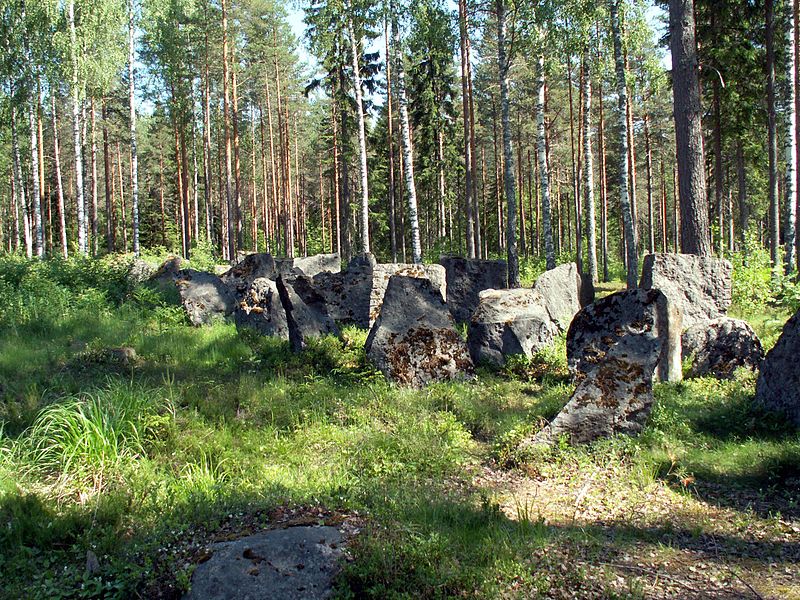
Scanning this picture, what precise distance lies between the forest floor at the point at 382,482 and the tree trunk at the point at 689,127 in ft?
16.8

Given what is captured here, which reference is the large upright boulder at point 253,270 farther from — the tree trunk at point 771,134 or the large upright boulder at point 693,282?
the tree trunk at point 771,134

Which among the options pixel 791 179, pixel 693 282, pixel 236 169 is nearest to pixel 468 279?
pixel 693 282

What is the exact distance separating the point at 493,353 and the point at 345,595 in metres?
6.41

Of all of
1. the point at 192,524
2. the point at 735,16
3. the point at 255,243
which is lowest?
the point at 192,524

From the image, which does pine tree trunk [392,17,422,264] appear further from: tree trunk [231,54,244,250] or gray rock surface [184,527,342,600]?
gray rock surface [184,527,342,600]

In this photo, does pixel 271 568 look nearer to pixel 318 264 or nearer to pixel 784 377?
pixel 784 377

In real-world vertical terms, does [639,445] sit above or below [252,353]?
below

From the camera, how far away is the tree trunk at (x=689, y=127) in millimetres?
11078

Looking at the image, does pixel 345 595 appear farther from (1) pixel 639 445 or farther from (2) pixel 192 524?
(1) pixel 639 445

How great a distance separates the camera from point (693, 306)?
10242mm

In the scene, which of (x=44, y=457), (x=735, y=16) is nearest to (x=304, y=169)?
(x=735, y=16)

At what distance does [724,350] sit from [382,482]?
5968mm

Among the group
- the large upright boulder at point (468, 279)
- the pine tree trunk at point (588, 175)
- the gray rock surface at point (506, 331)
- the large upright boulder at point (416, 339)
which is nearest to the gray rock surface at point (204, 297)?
the large upright boulder at point (416, 339)

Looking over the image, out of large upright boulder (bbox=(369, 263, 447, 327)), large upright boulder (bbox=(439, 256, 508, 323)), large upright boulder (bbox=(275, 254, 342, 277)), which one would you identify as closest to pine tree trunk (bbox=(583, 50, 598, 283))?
large upright boulder (bbox=(439, 256, 508, 323))
